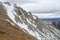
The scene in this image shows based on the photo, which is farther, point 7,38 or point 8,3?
point 8,3

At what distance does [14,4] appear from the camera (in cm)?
18350

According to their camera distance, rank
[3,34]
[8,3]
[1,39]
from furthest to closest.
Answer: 1. [8,3]
2. [3,34]
3. [1,39]

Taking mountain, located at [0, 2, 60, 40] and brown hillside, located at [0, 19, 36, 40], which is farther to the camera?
mountain, located at [0, 2, 60, 40]

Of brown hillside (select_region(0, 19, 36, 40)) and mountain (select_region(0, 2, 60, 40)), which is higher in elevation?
brown hillside (select_region(0, 19, 36, 40))

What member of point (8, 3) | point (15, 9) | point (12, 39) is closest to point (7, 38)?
point (12, 39)

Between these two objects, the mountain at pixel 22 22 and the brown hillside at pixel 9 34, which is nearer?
the brown hillside at pixel 9 34

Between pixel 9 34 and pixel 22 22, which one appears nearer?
pixel 9 34

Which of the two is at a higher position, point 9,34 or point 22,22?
point 9,34

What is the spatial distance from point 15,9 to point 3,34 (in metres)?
109

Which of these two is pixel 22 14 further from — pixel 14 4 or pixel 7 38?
pixel 7 38

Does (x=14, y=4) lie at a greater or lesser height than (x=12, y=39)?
lesser

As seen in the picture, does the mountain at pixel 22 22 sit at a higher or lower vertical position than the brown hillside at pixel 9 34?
lower

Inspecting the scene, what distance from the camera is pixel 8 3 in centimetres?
17650

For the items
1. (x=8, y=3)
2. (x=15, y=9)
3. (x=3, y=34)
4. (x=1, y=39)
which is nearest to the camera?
(x=1, y=39)
